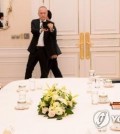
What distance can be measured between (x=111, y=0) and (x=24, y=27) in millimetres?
1685

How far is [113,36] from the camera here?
6.48 metres

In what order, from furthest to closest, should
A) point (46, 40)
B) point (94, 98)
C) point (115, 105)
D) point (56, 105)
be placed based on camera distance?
1. point (46, 40)
2. point (94, 98)
3. point (115, 105)
4. point (56, 105)

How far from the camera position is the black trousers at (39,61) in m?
6.12

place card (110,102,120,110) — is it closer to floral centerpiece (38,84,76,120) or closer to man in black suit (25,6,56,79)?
floral centerpiece (38,84,76,120)

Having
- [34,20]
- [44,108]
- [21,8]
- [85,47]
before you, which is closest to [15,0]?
[21,8]

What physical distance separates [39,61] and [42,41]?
384 millimetres

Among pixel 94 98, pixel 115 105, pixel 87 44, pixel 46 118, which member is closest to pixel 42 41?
pixel 87 44

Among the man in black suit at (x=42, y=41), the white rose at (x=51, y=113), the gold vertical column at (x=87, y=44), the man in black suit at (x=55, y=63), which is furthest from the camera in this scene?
the gold vertical column at (x=87, y=44)

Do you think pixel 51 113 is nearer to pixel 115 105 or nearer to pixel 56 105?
pixel 56 105

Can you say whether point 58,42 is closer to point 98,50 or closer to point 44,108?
point 98,50

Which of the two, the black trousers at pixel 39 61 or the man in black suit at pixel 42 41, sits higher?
the man in black suit at pixel 42 41

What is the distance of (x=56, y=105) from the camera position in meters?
2.08

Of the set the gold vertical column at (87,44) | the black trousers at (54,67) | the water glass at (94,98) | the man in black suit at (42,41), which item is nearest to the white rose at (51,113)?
the water glass at (94,98)

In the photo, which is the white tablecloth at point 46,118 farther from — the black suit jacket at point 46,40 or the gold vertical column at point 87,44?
the gold vertical column at point 87,44
